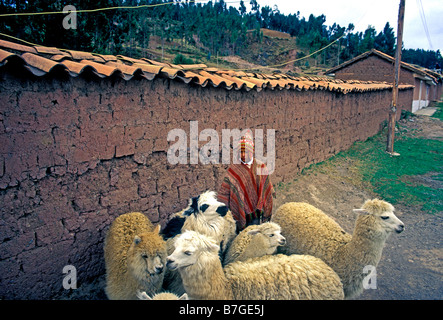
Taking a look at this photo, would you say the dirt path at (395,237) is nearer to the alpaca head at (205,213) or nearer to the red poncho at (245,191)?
the red poncho at (245,191)

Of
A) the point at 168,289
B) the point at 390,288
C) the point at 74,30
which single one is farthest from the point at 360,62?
the point at 168,289

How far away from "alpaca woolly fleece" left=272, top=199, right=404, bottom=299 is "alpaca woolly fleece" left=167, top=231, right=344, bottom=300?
53 centimetres

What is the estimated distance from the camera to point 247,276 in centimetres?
294

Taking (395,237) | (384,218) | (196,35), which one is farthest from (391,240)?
(196,35)

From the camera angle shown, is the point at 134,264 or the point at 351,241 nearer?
the point at 134,264

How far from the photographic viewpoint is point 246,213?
4.09 metres

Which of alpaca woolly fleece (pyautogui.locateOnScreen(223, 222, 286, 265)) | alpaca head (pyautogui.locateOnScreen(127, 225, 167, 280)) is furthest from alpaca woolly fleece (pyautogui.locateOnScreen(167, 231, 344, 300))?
alpaca head (pyautogui.locateOnScreen(127, 225, 167, 280))

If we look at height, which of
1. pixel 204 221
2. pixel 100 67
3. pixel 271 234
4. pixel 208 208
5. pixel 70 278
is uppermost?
pixel 100 67

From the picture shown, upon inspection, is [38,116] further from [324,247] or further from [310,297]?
[324,247]

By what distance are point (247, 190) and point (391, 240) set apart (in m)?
3.44

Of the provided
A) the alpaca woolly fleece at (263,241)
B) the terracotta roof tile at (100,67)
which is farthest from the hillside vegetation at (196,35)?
the alpaca woolly fleece at (263,241)

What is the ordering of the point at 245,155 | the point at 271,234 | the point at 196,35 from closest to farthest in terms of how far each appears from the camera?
the point at 271,234 → the point at 245,155 → the point at 196,35

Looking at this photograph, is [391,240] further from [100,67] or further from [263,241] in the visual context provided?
[100,67]

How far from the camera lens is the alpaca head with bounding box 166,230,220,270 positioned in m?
2.54
